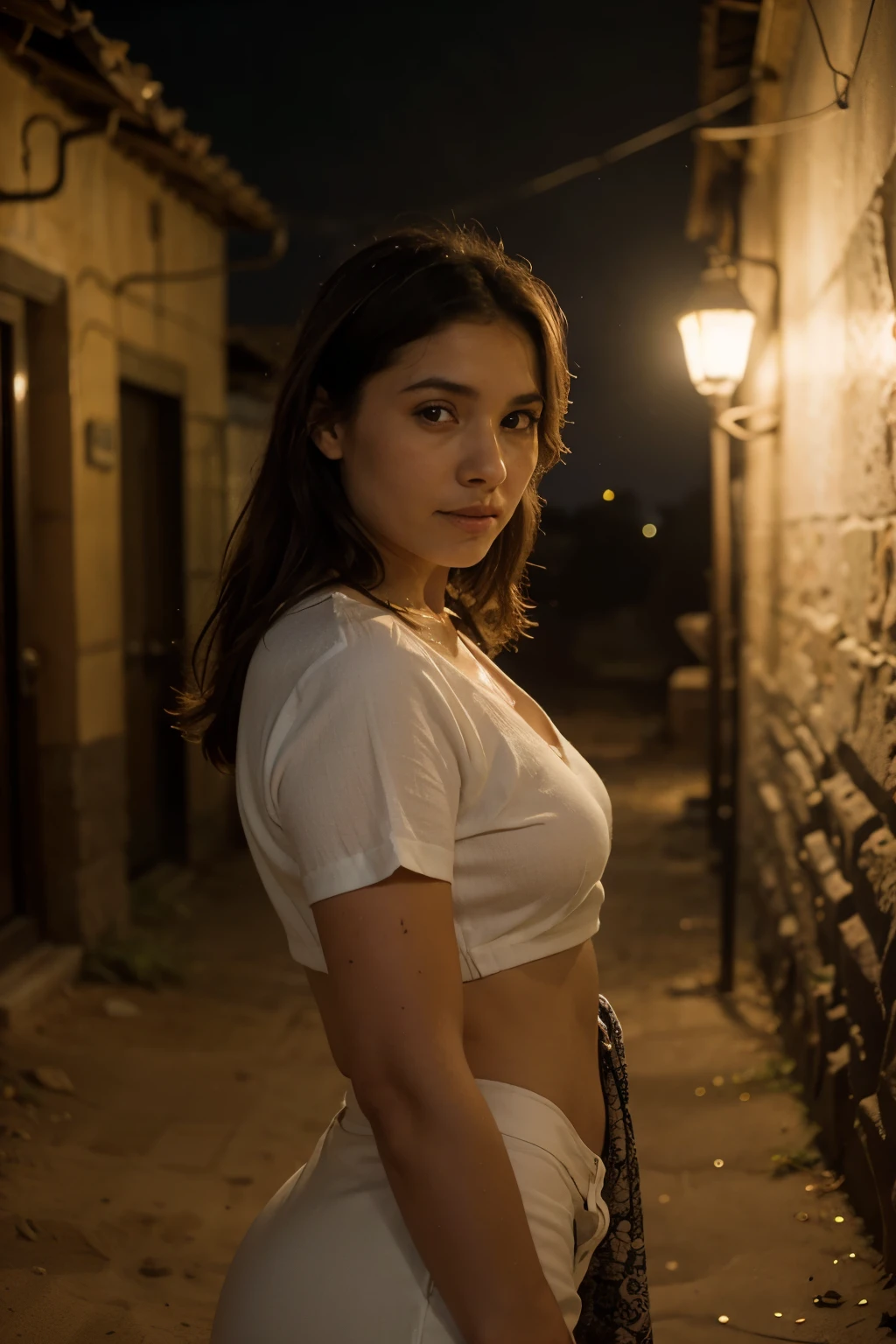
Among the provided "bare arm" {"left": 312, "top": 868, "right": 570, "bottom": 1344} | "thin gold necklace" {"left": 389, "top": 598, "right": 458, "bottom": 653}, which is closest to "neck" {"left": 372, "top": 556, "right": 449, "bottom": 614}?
"thin gold necklace" {"left": 389, "top": 598, "right": 458, "bottom": 653}

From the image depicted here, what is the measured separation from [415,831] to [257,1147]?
2773 mm

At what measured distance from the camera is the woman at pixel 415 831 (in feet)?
3.51

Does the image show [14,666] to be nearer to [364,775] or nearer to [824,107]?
[824,107]

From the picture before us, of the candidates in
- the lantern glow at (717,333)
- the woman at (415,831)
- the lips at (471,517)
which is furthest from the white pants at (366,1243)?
the lantern glow at (717,333)

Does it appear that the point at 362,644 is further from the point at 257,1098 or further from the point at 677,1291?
the point at 257,1098

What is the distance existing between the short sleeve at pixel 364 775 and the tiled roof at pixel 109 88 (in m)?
3.23

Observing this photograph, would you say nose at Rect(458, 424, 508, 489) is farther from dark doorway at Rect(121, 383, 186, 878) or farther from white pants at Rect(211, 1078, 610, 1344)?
dark doorway at Rect(121, 383, 186, 878)

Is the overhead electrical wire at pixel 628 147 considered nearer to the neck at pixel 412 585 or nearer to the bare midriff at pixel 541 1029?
the neck at pixel 412 585

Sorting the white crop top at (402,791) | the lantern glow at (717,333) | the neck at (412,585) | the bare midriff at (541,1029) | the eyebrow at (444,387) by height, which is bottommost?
the bare midriff at (541,1029)

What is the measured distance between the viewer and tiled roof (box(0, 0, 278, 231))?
3.89 meters

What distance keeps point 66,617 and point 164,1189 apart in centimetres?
250


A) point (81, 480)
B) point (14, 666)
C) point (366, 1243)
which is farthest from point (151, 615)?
point (366, 1243)

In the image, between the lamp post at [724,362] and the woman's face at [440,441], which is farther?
the lamp post at [724,362]

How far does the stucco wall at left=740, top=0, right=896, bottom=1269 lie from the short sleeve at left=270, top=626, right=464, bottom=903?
1.39 m
